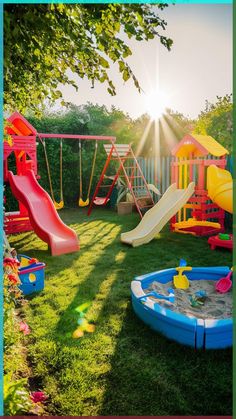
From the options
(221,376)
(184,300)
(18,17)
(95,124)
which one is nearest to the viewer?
(18,17)

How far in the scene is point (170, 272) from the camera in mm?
4148

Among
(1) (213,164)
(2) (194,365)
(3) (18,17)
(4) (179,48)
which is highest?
(3) (18,17)

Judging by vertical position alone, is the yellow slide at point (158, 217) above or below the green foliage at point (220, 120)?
below

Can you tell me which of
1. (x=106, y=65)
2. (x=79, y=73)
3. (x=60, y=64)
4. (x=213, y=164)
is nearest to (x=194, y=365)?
(x=106, y=65)

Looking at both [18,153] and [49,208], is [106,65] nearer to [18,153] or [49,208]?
[49,208]

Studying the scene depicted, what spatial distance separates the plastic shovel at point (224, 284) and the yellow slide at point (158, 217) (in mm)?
2533

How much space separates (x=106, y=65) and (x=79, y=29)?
0.40 m

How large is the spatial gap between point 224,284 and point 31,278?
2.23 metres

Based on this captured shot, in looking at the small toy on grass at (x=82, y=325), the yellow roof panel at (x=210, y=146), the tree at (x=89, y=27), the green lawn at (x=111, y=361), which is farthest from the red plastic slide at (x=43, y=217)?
the tree at (x=89, y=27)

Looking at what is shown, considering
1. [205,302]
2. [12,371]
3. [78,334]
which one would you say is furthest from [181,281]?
[12,371]

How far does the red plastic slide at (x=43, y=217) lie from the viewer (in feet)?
19.4

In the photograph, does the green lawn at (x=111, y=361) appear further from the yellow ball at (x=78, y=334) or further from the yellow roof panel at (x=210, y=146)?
the yellow roof panel at (x=210, y=146)

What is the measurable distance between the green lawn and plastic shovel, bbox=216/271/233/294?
3.44 ft

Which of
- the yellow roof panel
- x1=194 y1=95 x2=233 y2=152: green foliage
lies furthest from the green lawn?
x1=194 y1=95 x2=233 y2=152: green foliage
